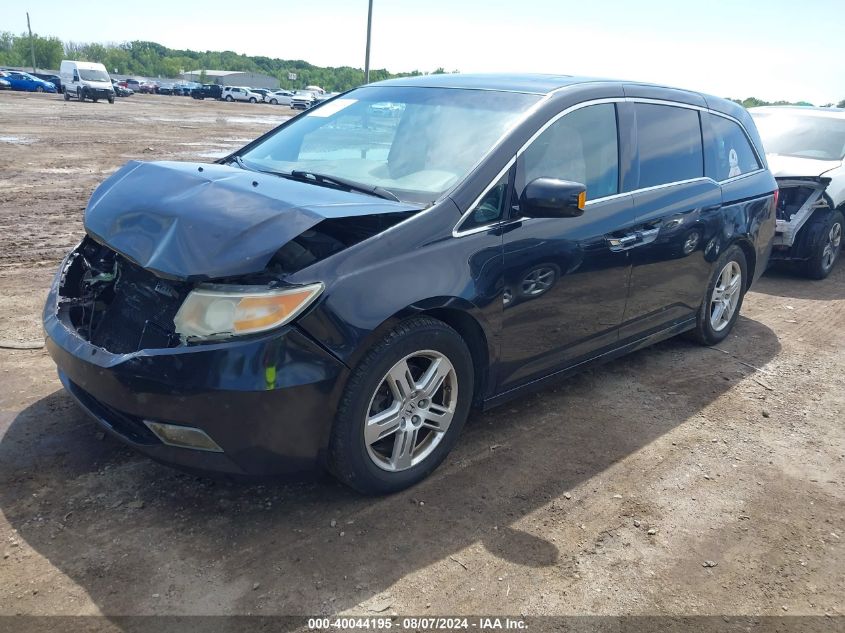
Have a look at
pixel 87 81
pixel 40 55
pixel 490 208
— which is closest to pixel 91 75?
pixel 87 81

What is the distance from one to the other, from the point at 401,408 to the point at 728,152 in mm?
3598

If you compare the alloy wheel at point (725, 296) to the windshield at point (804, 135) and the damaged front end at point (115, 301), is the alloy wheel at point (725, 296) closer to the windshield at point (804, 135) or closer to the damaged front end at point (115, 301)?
the damaged front end at point (115, 301)

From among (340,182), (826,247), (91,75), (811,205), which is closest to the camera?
(340,182)

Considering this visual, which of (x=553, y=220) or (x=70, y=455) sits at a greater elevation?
(x=553, y=220)

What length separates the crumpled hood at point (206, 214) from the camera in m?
2.80

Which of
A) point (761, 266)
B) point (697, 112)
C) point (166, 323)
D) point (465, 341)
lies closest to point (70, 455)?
point (166, 323)

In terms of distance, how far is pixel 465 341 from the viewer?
3441 mm

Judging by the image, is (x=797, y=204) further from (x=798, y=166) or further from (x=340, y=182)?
(x=340, y=182)

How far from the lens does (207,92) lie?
70688 mm

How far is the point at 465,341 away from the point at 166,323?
1359 millimetres

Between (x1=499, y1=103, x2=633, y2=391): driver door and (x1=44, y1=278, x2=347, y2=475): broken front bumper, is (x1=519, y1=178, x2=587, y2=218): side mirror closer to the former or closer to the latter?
(x1=499, y1=103, x2=633, y2=391): driver door

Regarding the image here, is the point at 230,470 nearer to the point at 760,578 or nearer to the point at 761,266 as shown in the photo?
the point at 760,578

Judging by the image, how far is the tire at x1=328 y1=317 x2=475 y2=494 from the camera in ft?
9.67

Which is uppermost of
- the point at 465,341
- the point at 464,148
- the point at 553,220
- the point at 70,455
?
the point at 464,148
